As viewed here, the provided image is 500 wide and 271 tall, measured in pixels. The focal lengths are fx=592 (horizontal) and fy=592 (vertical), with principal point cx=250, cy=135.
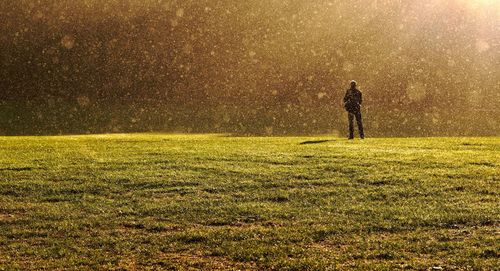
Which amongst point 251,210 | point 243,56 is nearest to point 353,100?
point 251,210

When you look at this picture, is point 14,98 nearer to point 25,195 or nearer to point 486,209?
point 25,195

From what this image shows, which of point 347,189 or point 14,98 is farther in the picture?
point 14,98

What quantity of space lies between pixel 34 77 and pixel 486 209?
55002mm

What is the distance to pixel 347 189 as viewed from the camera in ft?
37.5

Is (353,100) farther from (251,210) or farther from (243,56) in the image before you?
(243,56)

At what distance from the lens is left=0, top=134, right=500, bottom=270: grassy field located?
757 centimetres

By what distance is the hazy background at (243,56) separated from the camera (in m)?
51.9

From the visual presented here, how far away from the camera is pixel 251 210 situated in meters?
9.95

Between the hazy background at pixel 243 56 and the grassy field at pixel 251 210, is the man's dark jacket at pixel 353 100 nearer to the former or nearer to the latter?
the grassy field at pixel 251 210

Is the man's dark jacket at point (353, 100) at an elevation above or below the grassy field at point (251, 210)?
above

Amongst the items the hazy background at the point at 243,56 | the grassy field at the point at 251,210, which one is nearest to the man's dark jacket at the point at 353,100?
the grassy field at the point at 251,210

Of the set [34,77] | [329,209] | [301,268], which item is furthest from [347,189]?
[34,77]

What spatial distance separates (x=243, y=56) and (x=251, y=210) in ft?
174

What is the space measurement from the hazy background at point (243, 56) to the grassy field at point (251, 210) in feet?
95.5
